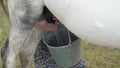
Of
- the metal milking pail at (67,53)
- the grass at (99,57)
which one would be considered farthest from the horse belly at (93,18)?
the grass at (99,57)

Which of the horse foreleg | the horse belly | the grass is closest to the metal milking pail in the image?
the horse foreleg

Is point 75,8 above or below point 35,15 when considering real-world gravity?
above

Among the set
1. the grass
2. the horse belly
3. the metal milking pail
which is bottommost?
the grass

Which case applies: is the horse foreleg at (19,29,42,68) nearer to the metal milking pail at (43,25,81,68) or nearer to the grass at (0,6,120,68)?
the metal milking pail at (43,25,81,68)

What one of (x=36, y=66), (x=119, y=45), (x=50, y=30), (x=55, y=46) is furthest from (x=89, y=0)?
(x=36, y=66)

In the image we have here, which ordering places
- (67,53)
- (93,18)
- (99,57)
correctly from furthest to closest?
(99,57), (67,53), (93,18)

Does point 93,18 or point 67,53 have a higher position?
point 93,18

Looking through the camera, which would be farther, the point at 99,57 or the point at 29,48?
the point at 99,57

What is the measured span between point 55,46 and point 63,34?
115mm

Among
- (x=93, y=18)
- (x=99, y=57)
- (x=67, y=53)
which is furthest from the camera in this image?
(x=99, y=57)

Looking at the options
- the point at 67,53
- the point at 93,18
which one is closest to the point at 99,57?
the point at 67,53

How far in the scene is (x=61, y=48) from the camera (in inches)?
119

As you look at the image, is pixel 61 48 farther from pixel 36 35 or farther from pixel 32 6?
pixel 32 6

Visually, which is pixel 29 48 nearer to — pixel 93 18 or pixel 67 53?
pixel 67 53
